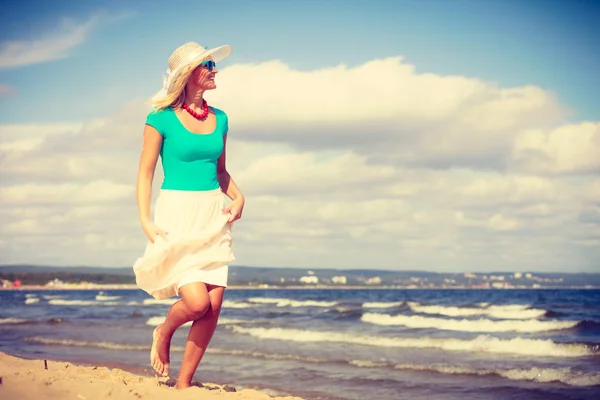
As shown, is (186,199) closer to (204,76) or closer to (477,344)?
(204,76)

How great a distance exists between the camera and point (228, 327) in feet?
63.2

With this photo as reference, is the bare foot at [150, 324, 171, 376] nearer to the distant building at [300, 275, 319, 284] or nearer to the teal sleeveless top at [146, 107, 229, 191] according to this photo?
the teal sleeveless top at [146, 107, 229, 191]

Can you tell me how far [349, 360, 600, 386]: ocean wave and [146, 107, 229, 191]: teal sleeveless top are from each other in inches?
277

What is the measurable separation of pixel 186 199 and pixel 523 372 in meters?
7.68

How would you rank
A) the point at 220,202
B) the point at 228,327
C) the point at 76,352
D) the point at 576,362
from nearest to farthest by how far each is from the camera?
the point at 220,202 → the point at 576,362 → the point at 76,352 → the point at 228,327

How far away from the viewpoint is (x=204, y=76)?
13.7ft

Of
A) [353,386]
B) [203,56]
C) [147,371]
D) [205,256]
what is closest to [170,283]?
[205,256]

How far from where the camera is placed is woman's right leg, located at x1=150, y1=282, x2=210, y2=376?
410 cm

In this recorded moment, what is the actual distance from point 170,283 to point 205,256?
10.5 inches

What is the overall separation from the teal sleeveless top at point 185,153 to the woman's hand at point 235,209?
169mm

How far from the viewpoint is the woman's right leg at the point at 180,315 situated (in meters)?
4.10

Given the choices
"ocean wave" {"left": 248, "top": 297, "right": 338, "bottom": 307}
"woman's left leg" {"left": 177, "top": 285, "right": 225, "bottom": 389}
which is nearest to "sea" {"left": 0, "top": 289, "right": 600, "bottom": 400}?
"woman's left leg" {"left": 177, "top": 285, "right": 225, "bottom": 389}

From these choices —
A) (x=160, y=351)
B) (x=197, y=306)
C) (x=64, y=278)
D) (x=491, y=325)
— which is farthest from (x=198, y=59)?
(x=64, y=278)

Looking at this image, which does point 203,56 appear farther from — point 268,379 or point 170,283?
point 268,379
